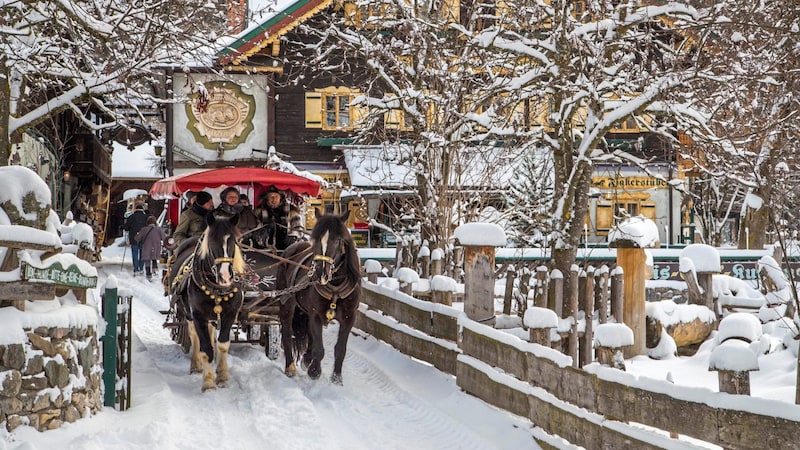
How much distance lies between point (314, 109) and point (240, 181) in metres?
19.8

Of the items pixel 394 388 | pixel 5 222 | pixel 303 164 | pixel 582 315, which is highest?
pixel 303 164

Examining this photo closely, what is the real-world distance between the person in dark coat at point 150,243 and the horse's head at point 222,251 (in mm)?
14752

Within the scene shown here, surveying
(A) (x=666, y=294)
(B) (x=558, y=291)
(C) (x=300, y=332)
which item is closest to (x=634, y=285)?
(B) (x=558, y=291)

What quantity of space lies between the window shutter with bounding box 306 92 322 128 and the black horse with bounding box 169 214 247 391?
21927 millimetres

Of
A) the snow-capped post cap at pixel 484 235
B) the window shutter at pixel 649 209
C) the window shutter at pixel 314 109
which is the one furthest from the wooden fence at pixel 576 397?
the window shutter at pixel 649 209

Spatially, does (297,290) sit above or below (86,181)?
below

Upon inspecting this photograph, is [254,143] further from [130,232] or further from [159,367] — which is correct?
[159,367]

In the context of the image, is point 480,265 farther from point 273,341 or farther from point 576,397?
point 273,341

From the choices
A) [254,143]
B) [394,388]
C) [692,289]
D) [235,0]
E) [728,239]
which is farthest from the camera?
[728,239]

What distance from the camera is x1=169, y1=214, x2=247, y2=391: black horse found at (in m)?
10.4

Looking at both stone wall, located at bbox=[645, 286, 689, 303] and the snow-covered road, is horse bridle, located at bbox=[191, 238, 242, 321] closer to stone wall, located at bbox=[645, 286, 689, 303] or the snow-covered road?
the snow-covered road

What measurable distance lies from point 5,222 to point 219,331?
384 cm

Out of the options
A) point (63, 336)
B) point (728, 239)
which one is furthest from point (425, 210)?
point (728, 239)

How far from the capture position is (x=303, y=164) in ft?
108
